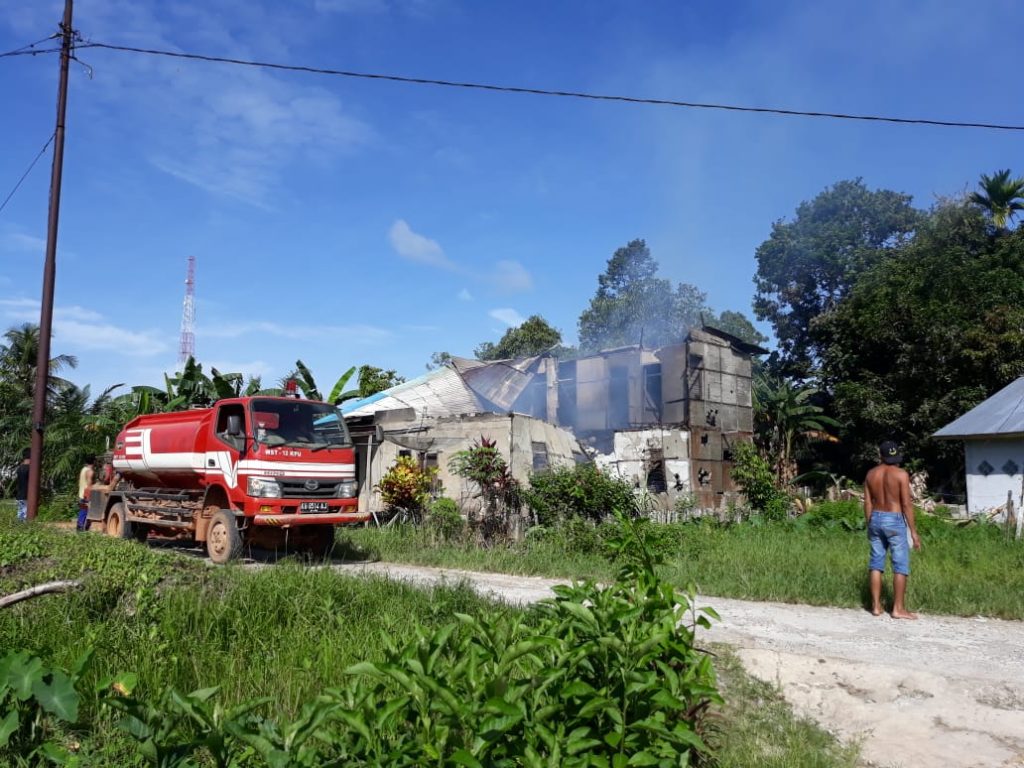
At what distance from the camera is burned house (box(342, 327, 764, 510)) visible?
19.6 meters

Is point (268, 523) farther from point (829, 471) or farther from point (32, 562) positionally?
point (829, 471)

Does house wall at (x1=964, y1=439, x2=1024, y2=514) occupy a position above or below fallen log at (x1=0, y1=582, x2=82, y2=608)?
above

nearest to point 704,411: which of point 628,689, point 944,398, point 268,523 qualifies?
point 944,398

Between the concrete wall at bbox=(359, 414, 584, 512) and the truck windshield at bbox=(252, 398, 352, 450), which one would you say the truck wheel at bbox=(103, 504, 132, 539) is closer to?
the truck windshield at bbox=(252, 398, 352, 450)

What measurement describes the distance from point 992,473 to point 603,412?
41.0 ft

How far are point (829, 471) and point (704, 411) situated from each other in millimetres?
9501

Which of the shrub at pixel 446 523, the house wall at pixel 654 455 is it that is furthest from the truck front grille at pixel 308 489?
the house wall at pixel 654 455

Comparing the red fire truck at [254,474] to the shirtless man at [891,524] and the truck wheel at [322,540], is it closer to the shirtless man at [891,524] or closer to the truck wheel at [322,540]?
the truck wheel at [322,540]

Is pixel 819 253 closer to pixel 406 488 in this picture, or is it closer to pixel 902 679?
pixel 406 488

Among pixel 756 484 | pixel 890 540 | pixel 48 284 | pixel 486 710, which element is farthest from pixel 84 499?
pixel 486 710

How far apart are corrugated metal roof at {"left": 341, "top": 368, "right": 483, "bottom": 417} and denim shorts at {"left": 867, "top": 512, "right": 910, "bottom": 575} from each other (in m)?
17.0

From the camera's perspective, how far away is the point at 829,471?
33375 mm

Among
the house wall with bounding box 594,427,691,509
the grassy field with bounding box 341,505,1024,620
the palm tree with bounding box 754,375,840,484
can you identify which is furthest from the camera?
the palm tree with bounding box 754,375,840,484

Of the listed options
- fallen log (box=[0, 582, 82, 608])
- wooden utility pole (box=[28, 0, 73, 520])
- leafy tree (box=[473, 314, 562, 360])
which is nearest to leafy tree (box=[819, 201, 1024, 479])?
leafy tree (box=[473, 314, 562, 360])
